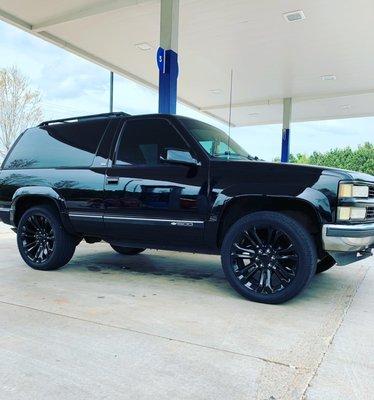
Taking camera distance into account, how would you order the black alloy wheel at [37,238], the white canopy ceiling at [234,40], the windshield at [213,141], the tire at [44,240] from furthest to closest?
the white canopy ceiling at [234,40] → the black alloy wheel at [37,238] → the tire at [44,240] → the windshield at [213,141]

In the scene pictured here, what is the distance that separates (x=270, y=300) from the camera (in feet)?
13.1

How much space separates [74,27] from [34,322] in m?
8.97

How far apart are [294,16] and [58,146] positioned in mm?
6646

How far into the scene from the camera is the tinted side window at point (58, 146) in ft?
17.0

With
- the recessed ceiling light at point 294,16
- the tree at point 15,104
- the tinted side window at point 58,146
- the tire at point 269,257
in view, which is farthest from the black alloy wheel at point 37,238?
the tree at point 15,104

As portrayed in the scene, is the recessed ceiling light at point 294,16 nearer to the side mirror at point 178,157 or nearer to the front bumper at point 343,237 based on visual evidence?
the side mirror at point 178,157

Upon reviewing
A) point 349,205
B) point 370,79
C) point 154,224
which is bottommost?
point 154,224

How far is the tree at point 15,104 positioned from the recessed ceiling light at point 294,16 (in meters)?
19.5

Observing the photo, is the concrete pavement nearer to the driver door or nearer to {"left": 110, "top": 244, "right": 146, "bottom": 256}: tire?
the driver door

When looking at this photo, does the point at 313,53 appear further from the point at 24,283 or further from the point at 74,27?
the point at 24,283

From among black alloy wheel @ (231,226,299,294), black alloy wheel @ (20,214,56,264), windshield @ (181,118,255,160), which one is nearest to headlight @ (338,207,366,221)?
black alloy wheel @ (231,226,299,294)

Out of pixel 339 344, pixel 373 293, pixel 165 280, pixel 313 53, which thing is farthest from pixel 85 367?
pixel 313 53

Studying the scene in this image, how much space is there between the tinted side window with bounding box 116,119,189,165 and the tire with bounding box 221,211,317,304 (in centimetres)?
115

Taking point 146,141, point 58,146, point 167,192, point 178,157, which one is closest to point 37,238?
point 58,146
